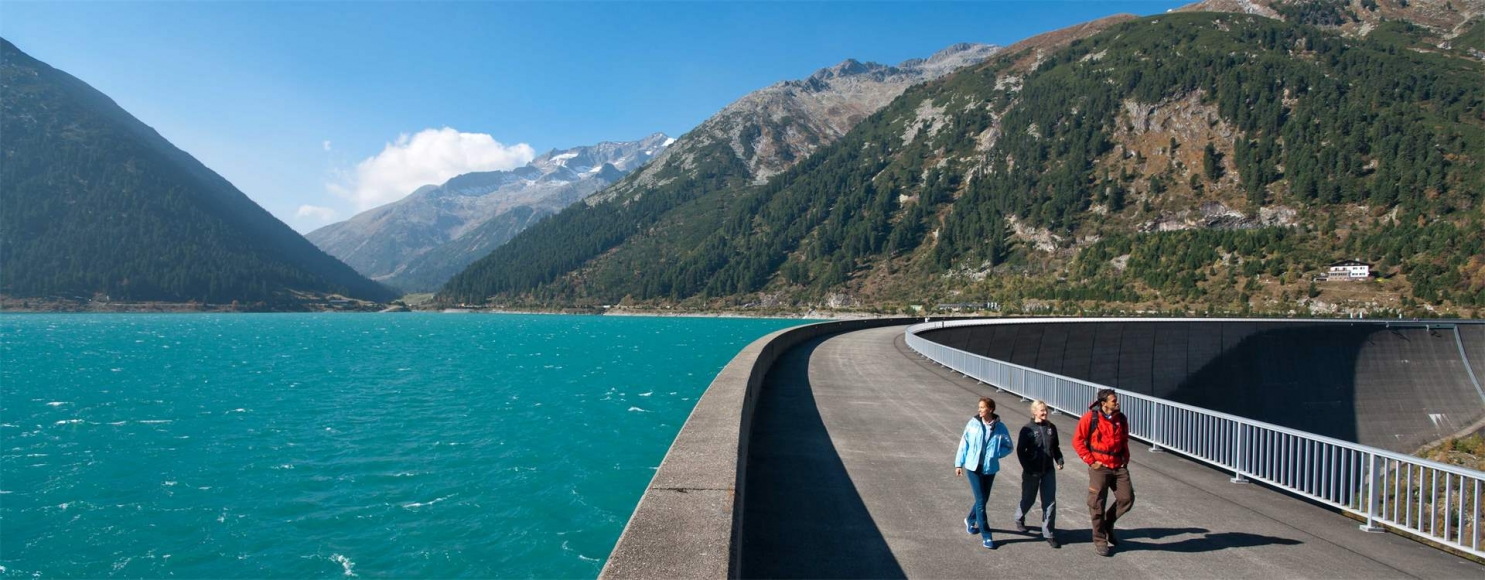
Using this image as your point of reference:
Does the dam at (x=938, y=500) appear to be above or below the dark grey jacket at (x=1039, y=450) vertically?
below

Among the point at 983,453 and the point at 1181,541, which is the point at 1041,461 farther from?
the point at 1181,541

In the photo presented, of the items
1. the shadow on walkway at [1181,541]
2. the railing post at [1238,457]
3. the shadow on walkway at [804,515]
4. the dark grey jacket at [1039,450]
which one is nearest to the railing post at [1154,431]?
the railing post at [1238,457]

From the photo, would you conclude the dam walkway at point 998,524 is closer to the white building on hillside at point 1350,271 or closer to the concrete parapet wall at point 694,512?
the concrete parapet wall at point 694,512

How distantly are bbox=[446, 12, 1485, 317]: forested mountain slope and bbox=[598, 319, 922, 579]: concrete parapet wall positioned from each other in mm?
95027

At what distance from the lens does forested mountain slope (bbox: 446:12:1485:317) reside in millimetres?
92062

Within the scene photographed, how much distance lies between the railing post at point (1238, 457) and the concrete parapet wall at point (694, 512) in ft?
23.1

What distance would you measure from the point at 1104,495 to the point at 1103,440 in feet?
1.82

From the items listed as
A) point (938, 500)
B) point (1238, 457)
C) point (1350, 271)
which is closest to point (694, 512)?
point (938, 500)

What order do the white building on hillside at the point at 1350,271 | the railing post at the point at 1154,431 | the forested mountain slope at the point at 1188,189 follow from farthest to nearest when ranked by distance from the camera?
the forested mountain slope at the point at 1188,189, the white building on hillside at the point at 1350,271, the railing post at the point at 1154,431

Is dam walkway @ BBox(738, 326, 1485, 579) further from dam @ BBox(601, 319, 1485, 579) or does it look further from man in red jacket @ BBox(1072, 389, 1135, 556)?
man in red jacket @ BBox(1072, 389, 1135, 556)

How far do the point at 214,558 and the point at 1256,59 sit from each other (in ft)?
591

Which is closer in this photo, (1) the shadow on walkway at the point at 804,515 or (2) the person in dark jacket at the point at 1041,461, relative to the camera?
(1) the shadow on walkway at the point at 804,515

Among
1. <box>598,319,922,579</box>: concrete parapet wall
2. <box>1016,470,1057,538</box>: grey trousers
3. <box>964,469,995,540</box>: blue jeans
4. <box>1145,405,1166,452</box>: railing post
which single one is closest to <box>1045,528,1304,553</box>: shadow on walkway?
<box>1016,470,1057,538</box>: grey trousers

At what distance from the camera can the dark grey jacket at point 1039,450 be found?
287 inches
